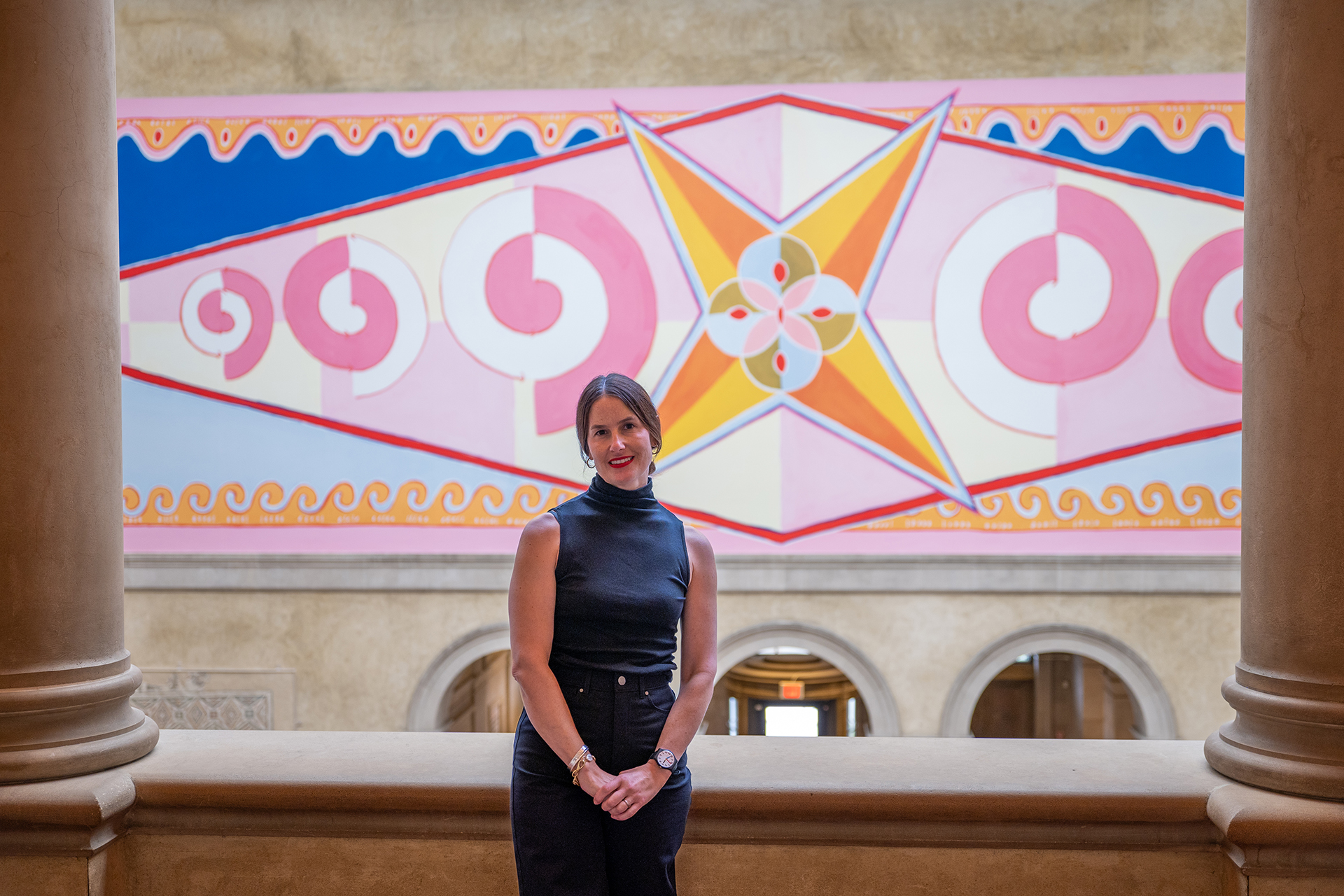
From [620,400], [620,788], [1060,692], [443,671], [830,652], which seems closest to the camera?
[620,788]

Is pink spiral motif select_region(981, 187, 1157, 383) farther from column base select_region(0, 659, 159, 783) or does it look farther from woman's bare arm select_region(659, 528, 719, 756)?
column base select_region(0, 659, 159, 783)

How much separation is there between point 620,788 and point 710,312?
22.1 feet

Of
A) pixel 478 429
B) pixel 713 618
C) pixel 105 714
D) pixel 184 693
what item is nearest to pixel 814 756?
pixel 713 618

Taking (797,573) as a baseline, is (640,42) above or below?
above

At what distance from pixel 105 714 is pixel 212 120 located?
7510 mm

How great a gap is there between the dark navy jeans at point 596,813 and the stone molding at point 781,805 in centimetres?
37

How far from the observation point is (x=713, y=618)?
1686mm

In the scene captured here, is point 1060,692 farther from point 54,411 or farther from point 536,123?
point 54,411

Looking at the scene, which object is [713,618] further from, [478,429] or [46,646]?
[478,429]

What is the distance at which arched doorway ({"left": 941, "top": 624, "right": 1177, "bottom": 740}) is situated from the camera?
812cm

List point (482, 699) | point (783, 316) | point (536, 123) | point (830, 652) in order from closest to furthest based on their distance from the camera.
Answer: point (783, 316) < point (536, 123) < point (830, 652) < point (482, 699)

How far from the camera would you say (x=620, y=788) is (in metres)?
1.50

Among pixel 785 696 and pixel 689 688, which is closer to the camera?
pixel 689 688

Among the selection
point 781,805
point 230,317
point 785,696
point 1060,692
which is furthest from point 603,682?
point 785,696
